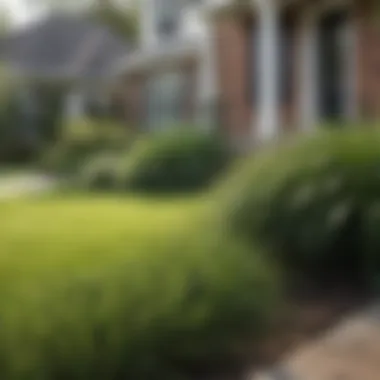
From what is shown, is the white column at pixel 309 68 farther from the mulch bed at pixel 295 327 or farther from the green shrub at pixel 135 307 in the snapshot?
the mulch bed at pixel 295 327

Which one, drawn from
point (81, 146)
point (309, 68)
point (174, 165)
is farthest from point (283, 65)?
point (81, 146)

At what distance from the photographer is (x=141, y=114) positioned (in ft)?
85.3

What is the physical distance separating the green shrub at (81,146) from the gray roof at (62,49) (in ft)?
27.7

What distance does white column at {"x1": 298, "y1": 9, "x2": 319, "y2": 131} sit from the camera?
15.0 m

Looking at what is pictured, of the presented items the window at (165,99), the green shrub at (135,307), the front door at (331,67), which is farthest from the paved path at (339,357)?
the window at (165,99)

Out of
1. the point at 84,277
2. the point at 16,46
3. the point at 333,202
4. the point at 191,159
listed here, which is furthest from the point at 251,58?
the point at 16,46

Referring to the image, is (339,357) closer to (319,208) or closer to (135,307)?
(135,307)

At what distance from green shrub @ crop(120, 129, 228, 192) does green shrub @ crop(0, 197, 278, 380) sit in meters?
6.74

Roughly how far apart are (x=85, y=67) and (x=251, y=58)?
44.3ft

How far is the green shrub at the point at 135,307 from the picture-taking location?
391 cm

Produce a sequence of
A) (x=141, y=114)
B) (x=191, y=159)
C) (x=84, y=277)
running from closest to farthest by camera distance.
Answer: (x=84, y=277), (x=191, y=159), (x=141, y=114)

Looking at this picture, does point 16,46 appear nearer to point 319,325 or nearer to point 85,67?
point 85,67

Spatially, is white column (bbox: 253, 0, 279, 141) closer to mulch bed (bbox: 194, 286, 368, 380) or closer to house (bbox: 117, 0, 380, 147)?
house (bbox: 117, 0, 380, 147)

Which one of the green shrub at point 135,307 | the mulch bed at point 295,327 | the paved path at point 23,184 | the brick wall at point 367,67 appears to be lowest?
the paved path at point 23,184
